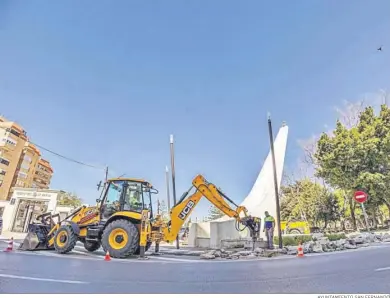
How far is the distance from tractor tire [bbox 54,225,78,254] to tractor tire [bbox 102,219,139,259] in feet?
3.33

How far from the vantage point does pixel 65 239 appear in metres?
7.77

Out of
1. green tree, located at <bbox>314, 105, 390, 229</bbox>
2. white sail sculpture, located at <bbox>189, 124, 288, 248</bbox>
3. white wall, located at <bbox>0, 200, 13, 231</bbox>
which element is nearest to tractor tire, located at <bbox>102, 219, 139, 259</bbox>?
white sail sculpture, located at <bbox>189, 124, 288, 248</bbox>

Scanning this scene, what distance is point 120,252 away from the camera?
6977mm

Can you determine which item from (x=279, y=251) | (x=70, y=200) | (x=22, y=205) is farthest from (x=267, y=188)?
(x=70, y=200)

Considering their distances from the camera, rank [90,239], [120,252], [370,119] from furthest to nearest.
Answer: [370,119], [90,239], [120,252]

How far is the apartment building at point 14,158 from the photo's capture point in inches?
1337

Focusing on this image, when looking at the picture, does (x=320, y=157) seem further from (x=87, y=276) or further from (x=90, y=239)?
(x=87, y=276)

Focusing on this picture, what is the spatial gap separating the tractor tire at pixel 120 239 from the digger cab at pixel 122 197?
555 mm

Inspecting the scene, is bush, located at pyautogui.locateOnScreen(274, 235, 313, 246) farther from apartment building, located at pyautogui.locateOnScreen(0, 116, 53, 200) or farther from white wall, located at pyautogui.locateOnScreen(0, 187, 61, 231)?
apartment building, located at pyautogui.locateOnScreen(0, 116, 53, 200)

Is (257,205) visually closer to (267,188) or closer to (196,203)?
(267,188)

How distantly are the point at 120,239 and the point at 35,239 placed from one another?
10.2 feet

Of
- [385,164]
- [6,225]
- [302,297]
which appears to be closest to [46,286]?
[302,297]

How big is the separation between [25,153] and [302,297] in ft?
153

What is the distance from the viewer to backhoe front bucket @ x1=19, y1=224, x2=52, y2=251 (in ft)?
27.4
